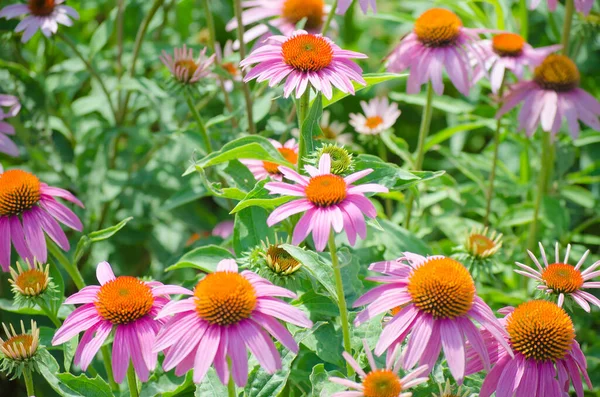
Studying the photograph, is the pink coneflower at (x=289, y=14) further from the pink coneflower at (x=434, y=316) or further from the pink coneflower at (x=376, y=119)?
the pink coneflower at (x=434, y=316)

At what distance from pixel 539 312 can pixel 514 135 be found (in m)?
0.93

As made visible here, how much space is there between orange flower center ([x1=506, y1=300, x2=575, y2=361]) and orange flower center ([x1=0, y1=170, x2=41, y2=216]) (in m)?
0.74

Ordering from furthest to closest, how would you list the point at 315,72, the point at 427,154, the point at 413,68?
the point at 427,154 < the point at 413,68 < the point at 315,72

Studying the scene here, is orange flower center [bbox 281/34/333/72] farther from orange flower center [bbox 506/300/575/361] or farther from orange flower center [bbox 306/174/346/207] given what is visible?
orange flower center [bbox 506/300/575/361]

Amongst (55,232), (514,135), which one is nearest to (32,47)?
(55,232)

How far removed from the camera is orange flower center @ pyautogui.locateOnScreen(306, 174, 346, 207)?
2.97ft

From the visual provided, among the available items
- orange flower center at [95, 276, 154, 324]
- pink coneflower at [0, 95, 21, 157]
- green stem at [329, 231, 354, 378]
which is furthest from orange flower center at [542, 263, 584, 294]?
pink coneflower at [0, 95, 21, 157]

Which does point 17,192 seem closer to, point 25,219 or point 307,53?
point 25,219

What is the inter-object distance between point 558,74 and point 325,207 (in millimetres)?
904

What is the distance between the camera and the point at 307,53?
1077 millimetres

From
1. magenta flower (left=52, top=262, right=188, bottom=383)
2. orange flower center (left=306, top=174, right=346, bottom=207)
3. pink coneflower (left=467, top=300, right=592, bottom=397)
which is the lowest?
pink coneflower (left=467, top=300, right=592, bottom=397)

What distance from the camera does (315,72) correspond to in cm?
108

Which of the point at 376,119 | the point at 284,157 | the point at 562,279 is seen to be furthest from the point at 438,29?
the point at 562,279

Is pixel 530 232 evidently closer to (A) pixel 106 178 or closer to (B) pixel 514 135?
(B) pixel 514 135
